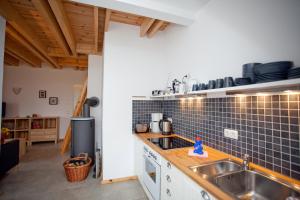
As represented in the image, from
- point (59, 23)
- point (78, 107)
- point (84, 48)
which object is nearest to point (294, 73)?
point (59, 23)

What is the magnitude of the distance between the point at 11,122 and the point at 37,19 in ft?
13.1

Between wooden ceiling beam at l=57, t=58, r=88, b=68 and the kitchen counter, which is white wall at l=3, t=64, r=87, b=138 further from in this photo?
the kitchen counter

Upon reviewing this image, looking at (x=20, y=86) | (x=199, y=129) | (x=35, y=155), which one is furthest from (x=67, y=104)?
(x=199, y=129)

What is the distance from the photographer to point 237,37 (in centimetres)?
143

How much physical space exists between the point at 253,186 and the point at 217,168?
0.27 metres

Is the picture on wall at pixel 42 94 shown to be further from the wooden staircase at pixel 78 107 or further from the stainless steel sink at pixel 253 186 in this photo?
the stainless steel sink at pixel 253 186

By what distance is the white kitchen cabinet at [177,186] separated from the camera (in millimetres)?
1054

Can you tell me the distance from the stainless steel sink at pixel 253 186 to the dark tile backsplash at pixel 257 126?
0.13m

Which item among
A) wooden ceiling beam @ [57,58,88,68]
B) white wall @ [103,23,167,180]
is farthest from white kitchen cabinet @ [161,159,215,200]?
wooden ceiling beam @ [57,58,88,68]

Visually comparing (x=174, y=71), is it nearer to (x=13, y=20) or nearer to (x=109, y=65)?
(x=109, y=65)

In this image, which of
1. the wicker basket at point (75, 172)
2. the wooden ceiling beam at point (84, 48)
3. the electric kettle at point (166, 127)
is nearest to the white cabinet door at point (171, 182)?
the electric kettle at point (166, 127)

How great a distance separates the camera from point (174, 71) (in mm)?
2582

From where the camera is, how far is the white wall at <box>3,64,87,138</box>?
491cm

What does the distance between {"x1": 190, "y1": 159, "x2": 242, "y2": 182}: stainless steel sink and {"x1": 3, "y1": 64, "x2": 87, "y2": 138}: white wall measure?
5385mm
